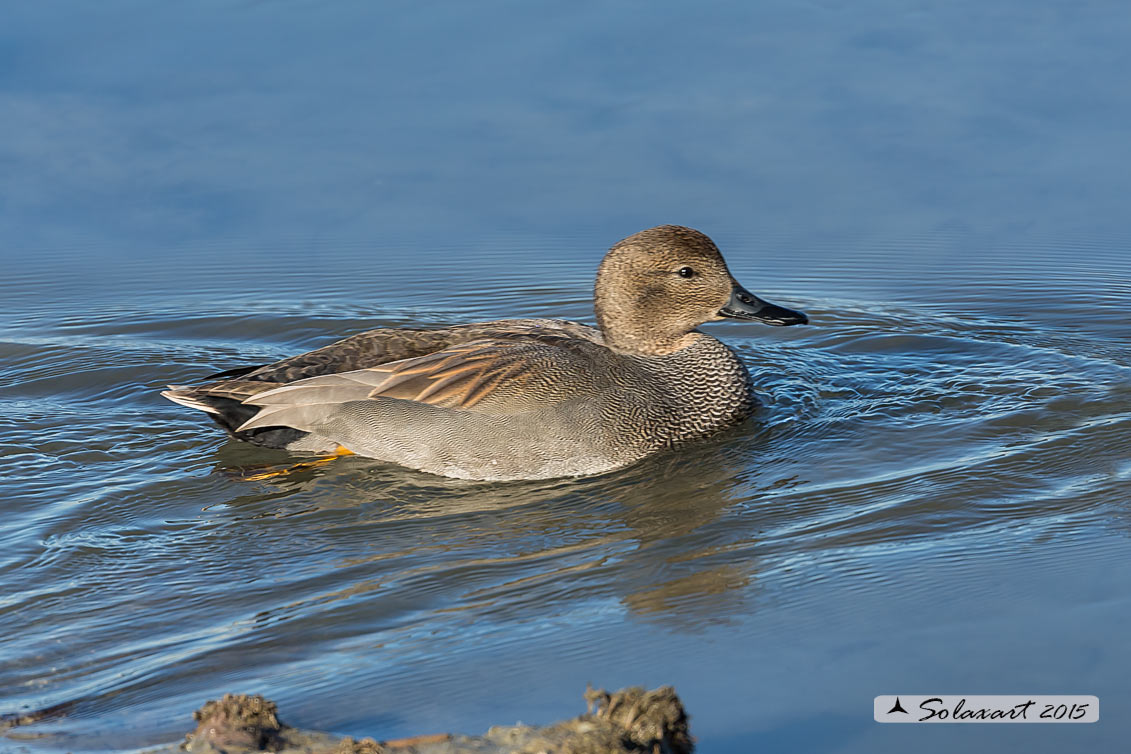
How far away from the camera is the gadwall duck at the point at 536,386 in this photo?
7.39 metres

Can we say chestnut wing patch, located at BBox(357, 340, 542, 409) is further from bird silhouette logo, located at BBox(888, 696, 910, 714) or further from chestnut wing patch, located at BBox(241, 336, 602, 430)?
bird silhouette logo, located at BBox(888, 696, 910, 714)

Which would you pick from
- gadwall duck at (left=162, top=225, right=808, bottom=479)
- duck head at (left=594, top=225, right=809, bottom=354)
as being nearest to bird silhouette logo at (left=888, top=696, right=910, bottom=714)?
gadwall duck at (left=162, top=225, right=808, bottom=479)

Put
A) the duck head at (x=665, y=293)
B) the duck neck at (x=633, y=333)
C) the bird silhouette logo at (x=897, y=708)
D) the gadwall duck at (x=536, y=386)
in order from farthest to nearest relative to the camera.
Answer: the duck neck at (x=633, y=333) < the duck head at (x=665, y=293) < the gadwall duck at (x=536, y=386) < the bird silhouette logo at (x=897, y=708)

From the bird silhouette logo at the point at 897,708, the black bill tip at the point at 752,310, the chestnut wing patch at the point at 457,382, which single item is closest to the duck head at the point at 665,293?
the black bill tip at the point at 752,310

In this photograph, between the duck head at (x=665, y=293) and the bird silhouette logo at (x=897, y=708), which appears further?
the duck head at (x=665, y=293)

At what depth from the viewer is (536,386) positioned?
7414 millimetres

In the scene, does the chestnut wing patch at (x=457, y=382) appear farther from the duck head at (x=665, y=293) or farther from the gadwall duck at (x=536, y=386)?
the duck head at (x=665, y=293)

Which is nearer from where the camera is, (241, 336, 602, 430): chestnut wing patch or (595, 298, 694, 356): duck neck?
(241, 336, 602, 430): chestnut wing patch

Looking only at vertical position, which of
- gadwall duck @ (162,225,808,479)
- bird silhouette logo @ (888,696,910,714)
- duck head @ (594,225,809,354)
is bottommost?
bird silhouette logo @ (888,696,910,714)

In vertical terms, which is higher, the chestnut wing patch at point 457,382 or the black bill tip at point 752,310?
the black bill tip at point 752,310

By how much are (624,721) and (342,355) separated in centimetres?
426

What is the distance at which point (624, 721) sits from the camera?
156 inches

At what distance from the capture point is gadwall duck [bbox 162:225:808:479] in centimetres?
739

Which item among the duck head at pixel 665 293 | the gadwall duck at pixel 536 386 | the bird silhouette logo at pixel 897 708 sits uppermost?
the duck head at pixel 665 293
